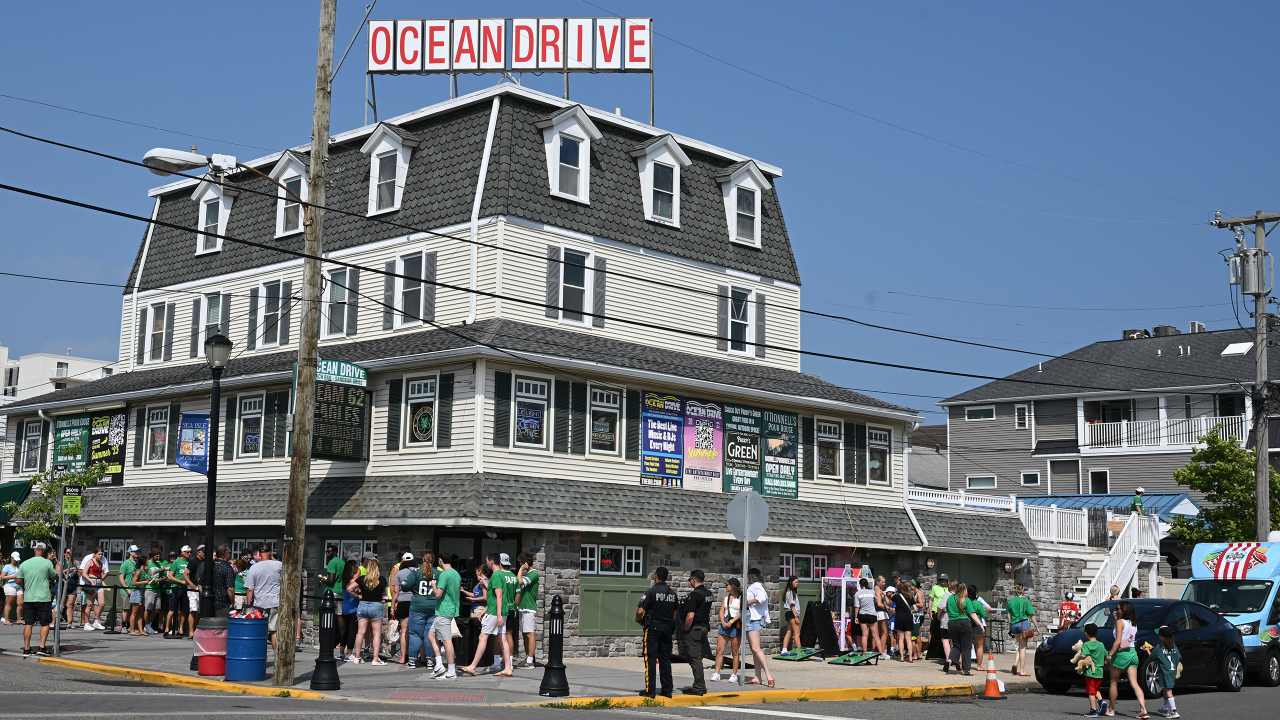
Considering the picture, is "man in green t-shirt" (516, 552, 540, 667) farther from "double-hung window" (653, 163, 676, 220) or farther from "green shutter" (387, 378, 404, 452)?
"double-hung window" (653, 163, 676, 220)

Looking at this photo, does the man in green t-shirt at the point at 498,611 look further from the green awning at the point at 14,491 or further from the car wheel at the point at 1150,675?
the green awning at the point at 14,491

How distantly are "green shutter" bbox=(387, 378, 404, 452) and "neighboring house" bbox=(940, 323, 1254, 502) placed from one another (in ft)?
89.9

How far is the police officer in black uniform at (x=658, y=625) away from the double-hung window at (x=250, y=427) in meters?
13.7

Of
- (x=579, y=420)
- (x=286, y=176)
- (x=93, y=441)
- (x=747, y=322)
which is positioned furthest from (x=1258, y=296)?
(x=93, y=441)

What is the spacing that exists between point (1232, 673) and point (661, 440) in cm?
1123

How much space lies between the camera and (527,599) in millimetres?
20516

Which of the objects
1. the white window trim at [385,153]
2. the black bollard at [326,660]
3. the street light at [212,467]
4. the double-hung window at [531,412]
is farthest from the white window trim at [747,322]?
the black bollard at [326,660]

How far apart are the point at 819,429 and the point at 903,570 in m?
4.29

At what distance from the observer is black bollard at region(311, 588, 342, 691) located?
16.4 meters

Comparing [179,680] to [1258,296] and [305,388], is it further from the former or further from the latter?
[1258,296]

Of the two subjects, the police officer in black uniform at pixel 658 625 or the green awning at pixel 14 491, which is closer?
the police officer in black uniform at pixel 658 625

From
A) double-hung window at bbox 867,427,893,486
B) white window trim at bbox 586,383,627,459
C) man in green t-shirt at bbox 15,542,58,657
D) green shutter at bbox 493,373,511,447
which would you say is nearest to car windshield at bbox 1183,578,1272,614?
double-hung window at bbox 867,427,893,486

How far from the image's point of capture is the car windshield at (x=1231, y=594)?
76.7 feet

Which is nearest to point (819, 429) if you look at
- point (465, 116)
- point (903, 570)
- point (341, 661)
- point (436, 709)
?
point (903, 570)
